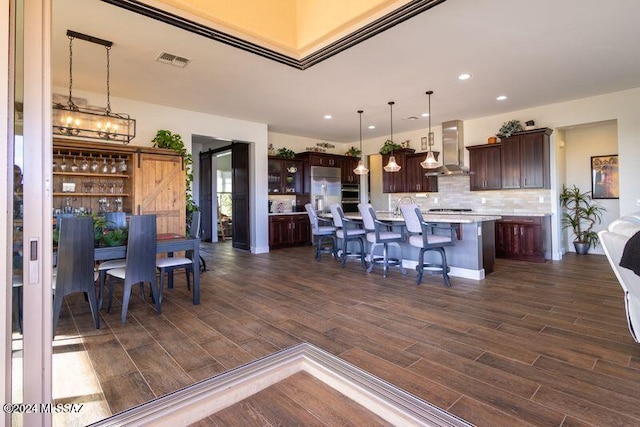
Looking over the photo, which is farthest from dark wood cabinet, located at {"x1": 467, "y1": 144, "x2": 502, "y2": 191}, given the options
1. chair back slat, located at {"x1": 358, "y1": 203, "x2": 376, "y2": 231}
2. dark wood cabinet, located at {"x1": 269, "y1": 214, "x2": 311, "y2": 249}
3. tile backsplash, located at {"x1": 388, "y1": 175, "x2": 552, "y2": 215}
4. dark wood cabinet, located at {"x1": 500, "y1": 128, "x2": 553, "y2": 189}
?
dark wood cabinet, located at {"x1": 269, "y1": 214, "x2": 311, "y2": 249}

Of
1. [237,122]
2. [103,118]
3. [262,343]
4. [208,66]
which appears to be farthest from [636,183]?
[103,118]

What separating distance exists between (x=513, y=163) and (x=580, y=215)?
6.03ft

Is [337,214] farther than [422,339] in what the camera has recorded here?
Yes

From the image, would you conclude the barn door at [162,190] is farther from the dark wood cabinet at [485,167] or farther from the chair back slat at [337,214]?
the dark wood cabinet at [485,167]

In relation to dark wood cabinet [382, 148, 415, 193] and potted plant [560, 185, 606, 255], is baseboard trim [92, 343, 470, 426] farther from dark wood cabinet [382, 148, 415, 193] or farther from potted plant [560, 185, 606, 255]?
potted plant [560, 185, 606, 255]

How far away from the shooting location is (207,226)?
9555mm

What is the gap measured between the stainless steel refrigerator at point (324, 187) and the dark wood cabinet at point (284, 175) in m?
0.37

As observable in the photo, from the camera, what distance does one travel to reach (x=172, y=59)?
12.8 ft

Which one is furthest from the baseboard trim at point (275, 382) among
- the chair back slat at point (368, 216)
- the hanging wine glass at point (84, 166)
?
the hanging wine glass at point (84, 166)

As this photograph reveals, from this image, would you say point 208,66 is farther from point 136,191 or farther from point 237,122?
point 237,122

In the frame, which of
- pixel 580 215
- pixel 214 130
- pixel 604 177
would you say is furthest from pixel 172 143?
pixel 604 177

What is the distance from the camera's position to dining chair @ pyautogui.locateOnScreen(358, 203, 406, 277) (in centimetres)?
481

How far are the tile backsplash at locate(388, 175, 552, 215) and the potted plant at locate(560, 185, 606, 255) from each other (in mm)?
731

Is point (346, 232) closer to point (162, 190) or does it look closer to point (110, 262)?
point (162, 190)
